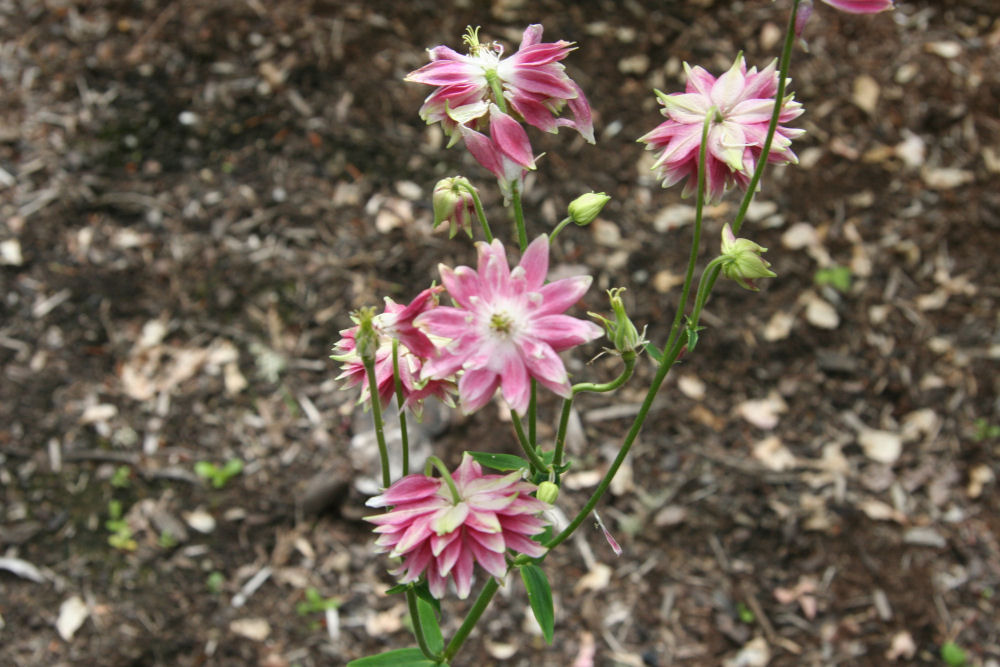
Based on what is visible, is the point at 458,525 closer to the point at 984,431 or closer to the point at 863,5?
the point at 863,5

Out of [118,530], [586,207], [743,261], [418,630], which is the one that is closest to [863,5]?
[743,261]

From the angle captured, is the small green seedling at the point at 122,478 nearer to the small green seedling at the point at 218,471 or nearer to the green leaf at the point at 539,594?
the small green seedling at the point at 218,471

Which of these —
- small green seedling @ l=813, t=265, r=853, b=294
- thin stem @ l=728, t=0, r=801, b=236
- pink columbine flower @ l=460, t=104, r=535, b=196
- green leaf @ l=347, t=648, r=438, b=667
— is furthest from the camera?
small green seedling @ l=813, t=265, r=853, b=294

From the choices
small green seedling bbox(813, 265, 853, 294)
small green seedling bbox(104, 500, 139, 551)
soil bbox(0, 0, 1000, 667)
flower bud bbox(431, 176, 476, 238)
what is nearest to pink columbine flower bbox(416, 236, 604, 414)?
flower bud bbox(431, 176, 476, 238)

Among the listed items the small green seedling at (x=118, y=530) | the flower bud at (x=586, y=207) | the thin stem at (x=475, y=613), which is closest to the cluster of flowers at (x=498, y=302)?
the flower bud at (x=586, y=207)

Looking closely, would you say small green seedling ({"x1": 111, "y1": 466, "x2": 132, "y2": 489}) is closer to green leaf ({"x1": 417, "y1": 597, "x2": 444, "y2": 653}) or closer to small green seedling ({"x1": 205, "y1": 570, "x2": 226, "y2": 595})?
small green seedling ({"x1": 205, "y1": 570, "x2": 226, "y2": 595})

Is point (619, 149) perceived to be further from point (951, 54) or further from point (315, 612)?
point (315, 612)
